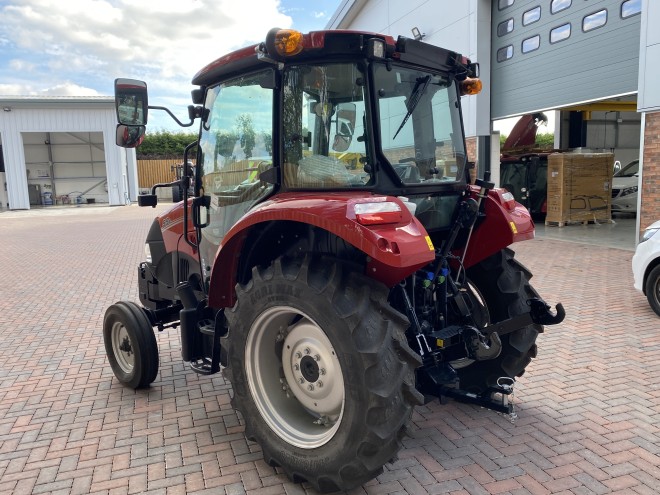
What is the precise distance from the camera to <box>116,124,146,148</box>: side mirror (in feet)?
11.5

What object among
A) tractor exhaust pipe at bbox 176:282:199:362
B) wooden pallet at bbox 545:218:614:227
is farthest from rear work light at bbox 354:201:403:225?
wooden pallet at bbox 545:218:614:227

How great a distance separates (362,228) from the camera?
247 cm

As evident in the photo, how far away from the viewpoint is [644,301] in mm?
6789

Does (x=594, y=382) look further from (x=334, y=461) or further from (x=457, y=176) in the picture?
(x=334, y=461)

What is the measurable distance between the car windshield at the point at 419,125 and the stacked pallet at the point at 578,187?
11.8m

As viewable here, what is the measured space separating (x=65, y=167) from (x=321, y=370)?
1295 inches

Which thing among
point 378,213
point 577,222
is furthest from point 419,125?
point 577,222

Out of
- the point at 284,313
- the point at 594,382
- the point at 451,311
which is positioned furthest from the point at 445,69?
the point at 594,382

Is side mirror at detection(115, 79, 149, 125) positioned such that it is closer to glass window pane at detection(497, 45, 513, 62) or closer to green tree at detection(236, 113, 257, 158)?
green tree at detection(236, 113, 257, 158)

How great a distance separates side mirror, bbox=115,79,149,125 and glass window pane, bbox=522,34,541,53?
12.1 meters

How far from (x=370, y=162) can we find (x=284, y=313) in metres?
0.93

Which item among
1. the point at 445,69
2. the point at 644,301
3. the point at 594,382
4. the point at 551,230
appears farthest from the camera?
the point at 551,230

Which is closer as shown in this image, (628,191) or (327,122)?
(327,122)

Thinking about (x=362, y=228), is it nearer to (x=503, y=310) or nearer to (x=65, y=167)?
(x=503, y=310)
